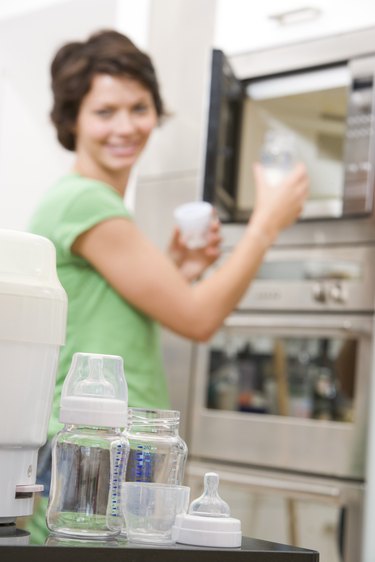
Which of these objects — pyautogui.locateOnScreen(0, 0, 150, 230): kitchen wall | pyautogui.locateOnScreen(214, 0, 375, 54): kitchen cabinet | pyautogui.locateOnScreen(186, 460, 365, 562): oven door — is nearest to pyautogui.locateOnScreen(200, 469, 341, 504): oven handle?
pyautogui.locateOnScreen(186, 460, 365, 562): oven door

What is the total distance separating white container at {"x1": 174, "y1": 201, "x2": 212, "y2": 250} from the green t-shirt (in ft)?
1.06

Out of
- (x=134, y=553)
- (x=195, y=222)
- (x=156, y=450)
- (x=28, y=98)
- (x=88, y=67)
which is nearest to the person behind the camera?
(x=134, y=553)

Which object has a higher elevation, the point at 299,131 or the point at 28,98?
the point at 28,98

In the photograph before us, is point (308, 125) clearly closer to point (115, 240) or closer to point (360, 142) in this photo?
point (360, 142)

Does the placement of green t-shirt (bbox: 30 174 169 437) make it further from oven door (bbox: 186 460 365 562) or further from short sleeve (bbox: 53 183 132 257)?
oven door (bbox: 186 460 365 562)

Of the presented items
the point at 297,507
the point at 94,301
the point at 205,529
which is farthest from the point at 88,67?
the point at 205,529

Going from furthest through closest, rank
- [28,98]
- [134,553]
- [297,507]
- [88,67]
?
[28,98]
[297,507]
[88,67]
[134,553]

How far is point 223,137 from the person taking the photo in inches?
91.7

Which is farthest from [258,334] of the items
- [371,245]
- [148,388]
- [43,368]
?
[43,368]

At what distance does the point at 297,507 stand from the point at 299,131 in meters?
0.89

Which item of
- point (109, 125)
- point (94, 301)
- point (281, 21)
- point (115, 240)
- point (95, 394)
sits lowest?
point (95, 394)

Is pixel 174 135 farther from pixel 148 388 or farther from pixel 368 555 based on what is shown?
pixel 368 555

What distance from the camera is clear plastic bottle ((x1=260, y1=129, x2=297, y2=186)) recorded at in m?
2.28

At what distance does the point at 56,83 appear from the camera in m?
1.99
